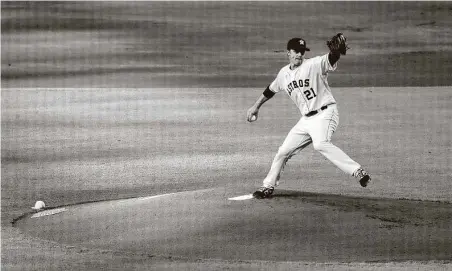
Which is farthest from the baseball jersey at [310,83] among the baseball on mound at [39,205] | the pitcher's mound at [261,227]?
the baseball on mound at [39,205]

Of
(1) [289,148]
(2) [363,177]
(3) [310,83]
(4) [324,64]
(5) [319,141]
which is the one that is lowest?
(2) [363,177]

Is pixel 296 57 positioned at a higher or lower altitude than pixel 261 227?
higher

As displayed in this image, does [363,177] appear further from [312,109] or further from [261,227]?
[261,227]

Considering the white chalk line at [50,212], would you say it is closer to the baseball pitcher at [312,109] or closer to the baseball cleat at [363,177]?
the baseball pitcher at [312,109]

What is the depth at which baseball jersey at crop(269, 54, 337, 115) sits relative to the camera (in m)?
10.0

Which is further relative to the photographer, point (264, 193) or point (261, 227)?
point (264, 193)

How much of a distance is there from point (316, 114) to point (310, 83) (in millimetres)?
327

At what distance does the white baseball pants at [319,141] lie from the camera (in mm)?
10047

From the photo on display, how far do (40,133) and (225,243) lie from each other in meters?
9.58

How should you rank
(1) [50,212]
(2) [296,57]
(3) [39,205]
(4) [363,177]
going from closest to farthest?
(4) [363,177]
(2) [296,57]
(1) [50,212]
(3) [39,205]

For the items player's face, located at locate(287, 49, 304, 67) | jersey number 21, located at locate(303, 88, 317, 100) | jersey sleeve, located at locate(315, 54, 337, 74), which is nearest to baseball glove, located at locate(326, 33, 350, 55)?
jersey sleeve, located at locate(315, 54, 337, 74)

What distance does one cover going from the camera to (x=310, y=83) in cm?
1005

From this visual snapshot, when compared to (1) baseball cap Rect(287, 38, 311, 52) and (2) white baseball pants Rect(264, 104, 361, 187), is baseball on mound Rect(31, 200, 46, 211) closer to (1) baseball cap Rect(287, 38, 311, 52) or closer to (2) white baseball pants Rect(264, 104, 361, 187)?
(2) white baseball pants Rect(264, 104, 361, 187)

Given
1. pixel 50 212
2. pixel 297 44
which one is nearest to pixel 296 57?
pixel 297 44
